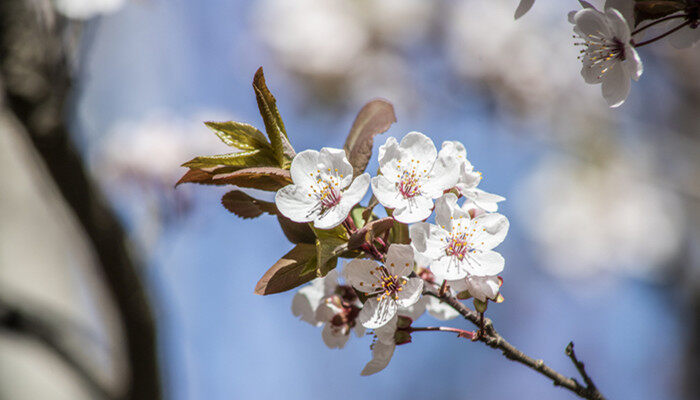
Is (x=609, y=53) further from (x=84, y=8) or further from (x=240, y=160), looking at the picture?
(x=84, y=8)

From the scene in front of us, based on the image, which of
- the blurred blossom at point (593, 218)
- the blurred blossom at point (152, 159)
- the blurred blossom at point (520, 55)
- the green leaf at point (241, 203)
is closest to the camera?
the green leaf at point (241, 203)

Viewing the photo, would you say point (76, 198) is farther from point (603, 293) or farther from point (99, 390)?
point (603, 293)

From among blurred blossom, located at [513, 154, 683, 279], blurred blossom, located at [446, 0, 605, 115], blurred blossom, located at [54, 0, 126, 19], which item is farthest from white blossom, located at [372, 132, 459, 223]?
blurred blossom, located at [513, 154, 683, 279]

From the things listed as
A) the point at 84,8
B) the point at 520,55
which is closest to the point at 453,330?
the point at 84,8

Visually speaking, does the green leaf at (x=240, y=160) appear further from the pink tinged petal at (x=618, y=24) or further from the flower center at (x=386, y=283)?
the pink tinged petal at (x=618, y=24)

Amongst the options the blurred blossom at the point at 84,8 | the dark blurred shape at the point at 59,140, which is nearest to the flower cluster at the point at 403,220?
the dark blurred shape at the point at 59,140

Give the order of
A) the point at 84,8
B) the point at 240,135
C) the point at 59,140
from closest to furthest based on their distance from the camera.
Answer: the point at 240,135 < the point at 59,140 < the point at 84,8

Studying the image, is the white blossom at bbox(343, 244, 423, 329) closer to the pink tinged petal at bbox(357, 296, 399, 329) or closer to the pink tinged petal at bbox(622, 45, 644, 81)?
the pink tinged petal at bbox(357, 296, 399, 329)
